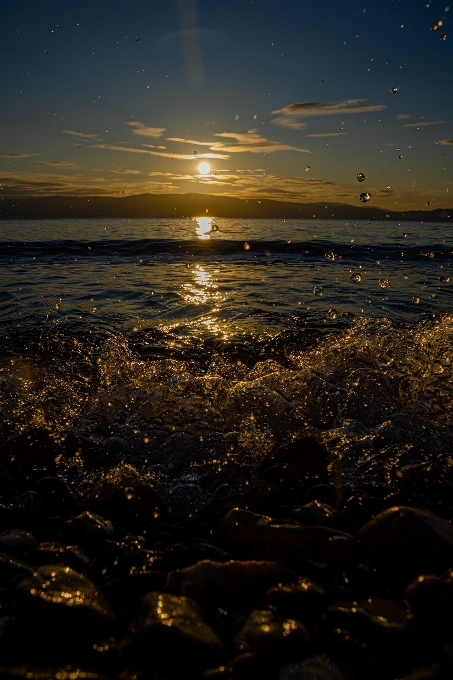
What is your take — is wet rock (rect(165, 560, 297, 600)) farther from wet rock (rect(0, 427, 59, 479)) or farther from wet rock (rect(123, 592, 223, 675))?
wet rock (rect(0, 427, 59, 479))

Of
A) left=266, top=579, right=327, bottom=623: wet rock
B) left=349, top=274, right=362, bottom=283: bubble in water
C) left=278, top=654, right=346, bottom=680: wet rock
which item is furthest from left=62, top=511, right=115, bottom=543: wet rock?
left=349, top=274, right=362, bottom=283: bubble in water

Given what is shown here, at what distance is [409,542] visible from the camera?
2230mm

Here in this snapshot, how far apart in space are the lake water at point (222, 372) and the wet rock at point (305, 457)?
16 cm

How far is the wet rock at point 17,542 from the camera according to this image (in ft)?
7.77

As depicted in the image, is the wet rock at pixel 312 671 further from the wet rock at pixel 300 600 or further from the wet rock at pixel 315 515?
the wet rock at pixel 315 515

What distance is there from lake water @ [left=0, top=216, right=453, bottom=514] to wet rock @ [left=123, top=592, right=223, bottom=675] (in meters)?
1.03

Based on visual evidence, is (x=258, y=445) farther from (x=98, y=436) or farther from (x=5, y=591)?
(x=5, y=591)

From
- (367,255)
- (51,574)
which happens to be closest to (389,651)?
(51,574)

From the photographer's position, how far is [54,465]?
3279 mm

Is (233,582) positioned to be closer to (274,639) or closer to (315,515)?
(274,639)

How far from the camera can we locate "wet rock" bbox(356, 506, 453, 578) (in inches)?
85.1

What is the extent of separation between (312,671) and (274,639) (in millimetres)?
184

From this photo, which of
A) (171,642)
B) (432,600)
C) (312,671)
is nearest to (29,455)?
(171,642)

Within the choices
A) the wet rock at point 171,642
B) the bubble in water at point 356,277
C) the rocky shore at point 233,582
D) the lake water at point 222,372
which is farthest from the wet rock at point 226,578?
the bubble in water at point 356,277
